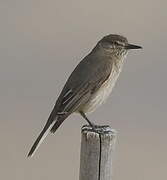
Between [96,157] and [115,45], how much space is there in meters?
2.44

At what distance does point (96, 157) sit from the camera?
724cm

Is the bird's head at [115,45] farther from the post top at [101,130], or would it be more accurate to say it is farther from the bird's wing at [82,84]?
the post top at [101,130]

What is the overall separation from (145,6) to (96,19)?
4.08 ft

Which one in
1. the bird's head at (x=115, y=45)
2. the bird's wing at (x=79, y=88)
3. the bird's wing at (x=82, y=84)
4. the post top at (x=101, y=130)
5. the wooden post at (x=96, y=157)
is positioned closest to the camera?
the wooden post at (x=96, y=157)

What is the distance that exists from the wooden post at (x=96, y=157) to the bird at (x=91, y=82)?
3.53 ft

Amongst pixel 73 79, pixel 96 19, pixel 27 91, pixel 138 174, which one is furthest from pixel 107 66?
pixel 96 19

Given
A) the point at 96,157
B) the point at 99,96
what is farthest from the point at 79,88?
the point at 96,157

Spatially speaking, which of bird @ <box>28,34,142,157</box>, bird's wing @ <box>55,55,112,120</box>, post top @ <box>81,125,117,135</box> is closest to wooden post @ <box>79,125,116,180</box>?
post top @ <box>81,125,117,135</box>

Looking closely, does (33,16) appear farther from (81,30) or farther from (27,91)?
(27,91)

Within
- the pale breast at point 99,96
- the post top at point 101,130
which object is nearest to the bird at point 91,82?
the pale breast at point 99,96

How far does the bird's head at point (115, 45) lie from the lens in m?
9.41

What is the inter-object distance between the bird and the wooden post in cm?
108

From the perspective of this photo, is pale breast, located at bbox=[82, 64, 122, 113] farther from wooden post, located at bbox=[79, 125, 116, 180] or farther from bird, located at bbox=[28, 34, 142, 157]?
wooden post, located at bbox=[79, 125, 116, 180]

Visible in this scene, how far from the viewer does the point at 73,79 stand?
896 cm
